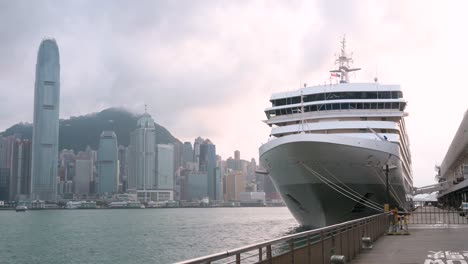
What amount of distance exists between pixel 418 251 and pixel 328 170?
14.0 metres

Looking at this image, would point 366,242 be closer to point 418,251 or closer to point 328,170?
point 418,251

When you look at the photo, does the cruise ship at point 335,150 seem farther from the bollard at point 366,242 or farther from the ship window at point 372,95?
the bollard at point 366,242

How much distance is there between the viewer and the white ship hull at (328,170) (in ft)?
102

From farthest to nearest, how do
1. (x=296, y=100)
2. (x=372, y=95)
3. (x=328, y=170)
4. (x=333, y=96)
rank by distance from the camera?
(x=296, y=100), (x=333, y=96), (x=372, y=95), (x=328, y=170)

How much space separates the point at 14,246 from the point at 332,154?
32901 millimetres

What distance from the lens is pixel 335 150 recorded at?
3089cm

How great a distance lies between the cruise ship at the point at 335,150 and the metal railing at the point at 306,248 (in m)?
11.6

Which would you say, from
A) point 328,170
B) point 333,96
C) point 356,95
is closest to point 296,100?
point 333,96

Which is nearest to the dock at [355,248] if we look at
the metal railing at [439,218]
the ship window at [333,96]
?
the metal railing at [439,218]

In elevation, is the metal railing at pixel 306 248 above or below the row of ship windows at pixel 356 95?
below

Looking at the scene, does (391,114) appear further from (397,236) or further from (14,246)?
(14,246)

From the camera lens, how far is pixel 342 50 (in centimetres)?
5150

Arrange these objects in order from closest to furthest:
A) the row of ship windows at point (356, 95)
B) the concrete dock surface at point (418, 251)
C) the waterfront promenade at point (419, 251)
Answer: the concrete dock surface at point (418, 251)
the waterfront promenade at point (419, 251)
the row of ship windows at point (356, 95)

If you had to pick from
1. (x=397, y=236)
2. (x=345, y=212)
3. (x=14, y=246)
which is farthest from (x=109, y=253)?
(x=397, y=236)
